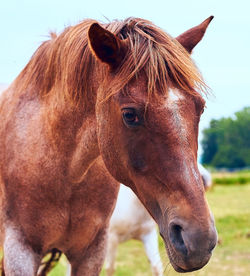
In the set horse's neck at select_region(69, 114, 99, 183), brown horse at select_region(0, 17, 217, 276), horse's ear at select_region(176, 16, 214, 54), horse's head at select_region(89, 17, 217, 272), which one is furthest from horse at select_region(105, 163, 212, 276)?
horse's head at select_region(89, 17, 217, 272)

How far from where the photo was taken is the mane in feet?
7.62

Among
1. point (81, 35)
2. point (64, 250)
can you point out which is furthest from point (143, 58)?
point (64, 250)

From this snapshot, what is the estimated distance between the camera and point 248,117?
73.0 m

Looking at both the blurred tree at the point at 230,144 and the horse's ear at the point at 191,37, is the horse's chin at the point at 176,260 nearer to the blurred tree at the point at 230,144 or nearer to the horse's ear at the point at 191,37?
the horse's ear at the point at 191,37

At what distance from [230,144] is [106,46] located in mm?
68305

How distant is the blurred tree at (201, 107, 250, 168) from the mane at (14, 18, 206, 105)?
61627mm

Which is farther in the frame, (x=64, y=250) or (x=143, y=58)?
(x=64, y=250)

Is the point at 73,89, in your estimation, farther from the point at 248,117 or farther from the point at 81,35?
the point at 248,117

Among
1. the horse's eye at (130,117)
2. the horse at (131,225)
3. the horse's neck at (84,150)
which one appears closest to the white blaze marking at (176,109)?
the horse's eye at (130,117)

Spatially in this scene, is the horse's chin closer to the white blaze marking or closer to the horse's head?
the horse's head

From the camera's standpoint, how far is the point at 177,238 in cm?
206

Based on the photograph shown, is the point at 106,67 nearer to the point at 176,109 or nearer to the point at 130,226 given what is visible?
the point at 176,109

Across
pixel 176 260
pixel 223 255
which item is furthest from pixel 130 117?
pixel 223 255

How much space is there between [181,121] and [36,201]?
1223 mm
